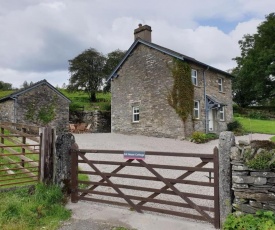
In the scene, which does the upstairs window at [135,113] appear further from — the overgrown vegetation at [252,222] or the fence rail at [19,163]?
the overgrown vegetation at [252,222]

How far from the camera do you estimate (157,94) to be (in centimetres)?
2292

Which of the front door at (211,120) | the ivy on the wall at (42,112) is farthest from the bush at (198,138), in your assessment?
the ivy on the wall at (42,112)

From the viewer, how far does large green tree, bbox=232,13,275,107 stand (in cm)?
4289

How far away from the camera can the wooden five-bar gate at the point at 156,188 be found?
5.85m

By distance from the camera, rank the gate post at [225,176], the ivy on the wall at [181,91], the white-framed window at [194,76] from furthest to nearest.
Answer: the white-framed window at [194,76] < the ivy on the wall at [181,91] < the gate post at [225,176]

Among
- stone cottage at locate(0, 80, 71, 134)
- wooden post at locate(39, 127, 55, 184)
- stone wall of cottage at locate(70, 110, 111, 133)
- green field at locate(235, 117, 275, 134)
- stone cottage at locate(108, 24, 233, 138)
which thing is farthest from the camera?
stone wall of cottage at locate(70, 110, 111, 133)

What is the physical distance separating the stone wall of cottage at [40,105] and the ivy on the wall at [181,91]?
1153 cm

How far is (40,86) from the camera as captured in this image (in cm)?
2773

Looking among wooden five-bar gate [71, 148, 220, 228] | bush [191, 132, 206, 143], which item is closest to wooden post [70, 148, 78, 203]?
wooden five-bar gate [71, 148, 220, 228]

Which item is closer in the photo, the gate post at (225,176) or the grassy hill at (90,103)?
the gate post at (225,176)

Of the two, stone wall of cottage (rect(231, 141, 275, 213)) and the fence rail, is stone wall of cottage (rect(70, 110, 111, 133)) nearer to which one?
the fence rail

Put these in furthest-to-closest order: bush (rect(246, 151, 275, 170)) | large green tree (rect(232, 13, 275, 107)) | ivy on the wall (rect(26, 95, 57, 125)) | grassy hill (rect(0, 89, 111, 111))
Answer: large green tree (rect(232, 13, 275, 107)) → grassy hill (rect(0, 89, 111, 111)) → ivy on the wall (rect(26, 95, 57, 125)) → bush (rect(246, 151, 275, 170))

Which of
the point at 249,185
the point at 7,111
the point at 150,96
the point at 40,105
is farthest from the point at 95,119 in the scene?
the point at 249,185

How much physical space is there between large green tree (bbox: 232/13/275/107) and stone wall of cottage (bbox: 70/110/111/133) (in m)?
26.5
